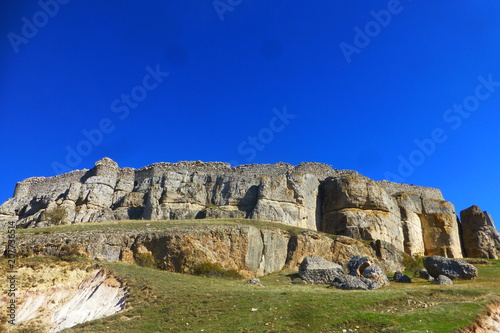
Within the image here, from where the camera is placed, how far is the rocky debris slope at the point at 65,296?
21948 millimetres

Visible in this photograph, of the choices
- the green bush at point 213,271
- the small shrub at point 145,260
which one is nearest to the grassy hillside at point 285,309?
the green bush at point 213,271

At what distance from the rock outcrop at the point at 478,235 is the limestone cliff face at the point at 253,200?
6.05 ft

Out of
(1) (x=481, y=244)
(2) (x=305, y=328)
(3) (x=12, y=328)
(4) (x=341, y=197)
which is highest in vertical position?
(4) (x=341, y=197)

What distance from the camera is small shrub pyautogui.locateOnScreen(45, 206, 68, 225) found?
4800 centimetres

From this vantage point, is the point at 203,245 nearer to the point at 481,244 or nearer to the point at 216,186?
the point at 216,186

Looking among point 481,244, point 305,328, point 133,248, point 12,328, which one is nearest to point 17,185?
point 133,248

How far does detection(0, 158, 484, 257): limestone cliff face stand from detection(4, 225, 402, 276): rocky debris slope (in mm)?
14092

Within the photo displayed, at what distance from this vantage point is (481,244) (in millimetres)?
56625

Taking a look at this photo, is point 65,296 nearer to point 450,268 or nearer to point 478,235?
point 450,268

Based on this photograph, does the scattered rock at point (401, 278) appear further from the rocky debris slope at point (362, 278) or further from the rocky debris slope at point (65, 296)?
the rocky debris slope at point (65, 296)

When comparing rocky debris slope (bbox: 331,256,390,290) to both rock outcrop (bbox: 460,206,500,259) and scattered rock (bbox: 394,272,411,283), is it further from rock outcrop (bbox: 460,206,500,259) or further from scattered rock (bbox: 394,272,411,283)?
rock outcrop (bbox: 460,206,500,259)

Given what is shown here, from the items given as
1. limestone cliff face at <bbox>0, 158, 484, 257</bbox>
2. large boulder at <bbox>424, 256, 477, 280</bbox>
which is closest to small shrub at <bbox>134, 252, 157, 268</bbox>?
limestone cliff face at <bbox>0, 158, 484, 257</bbox>

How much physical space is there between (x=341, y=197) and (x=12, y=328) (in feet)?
132

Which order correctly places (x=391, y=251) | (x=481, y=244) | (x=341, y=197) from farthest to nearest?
(x=481, y=244) < (x=341, y=197) < (x=391, y=251)
